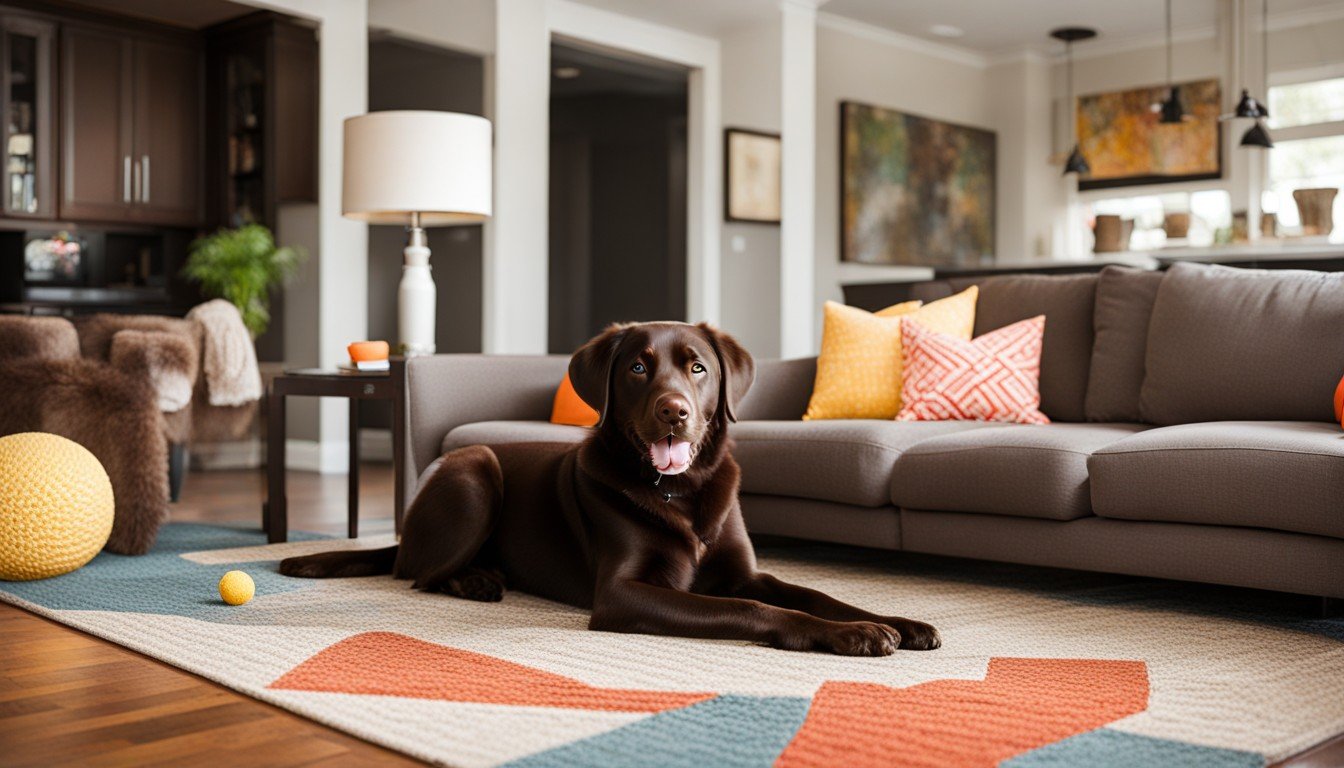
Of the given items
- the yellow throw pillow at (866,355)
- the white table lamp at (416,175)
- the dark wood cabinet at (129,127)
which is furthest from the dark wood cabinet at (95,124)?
the yellow throw pillow at (866,355)

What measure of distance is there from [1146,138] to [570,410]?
7078mm

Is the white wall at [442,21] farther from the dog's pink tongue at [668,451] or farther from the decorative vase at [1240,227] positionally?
the decorative vase at [1240,227]

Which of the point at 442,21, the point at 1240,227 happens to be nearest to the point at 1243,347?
the point at 442,21

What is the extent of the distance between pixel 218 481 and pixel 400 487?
2.68 meters

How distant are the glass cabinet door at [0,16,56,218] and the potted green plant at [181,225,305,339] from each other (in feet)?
3.09

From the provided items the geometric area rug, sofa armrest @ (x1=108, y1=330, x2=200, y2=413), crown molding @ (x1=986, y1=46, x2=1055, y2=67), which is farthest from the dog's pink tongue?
crown molding @ (x1=986, y1=46, x2=1055, y2=67)

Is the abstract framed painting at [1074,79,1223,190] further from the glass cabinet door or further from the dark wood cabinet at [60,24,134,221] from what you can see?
the glass cabinet door

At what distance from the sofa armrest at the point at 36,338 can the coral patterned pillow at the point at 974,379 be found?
2776 mm

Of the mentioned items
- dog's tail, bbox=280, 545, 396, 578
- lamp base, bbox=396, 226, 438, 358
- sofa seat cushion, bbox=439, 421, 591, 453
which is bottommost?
dog's tail, bbox=280, 545, 396, 578

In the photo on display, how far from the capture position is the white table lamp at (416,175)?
390cm

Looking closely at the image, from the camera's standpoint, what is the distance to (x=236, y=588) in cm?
265

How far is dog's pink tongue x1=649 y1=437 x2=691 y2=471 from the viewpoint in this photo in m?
2.24

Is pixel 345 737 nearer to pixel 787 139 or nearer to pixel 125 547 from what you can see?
pixel 125 547

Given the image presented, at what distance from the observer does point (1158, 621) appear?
2574mm
